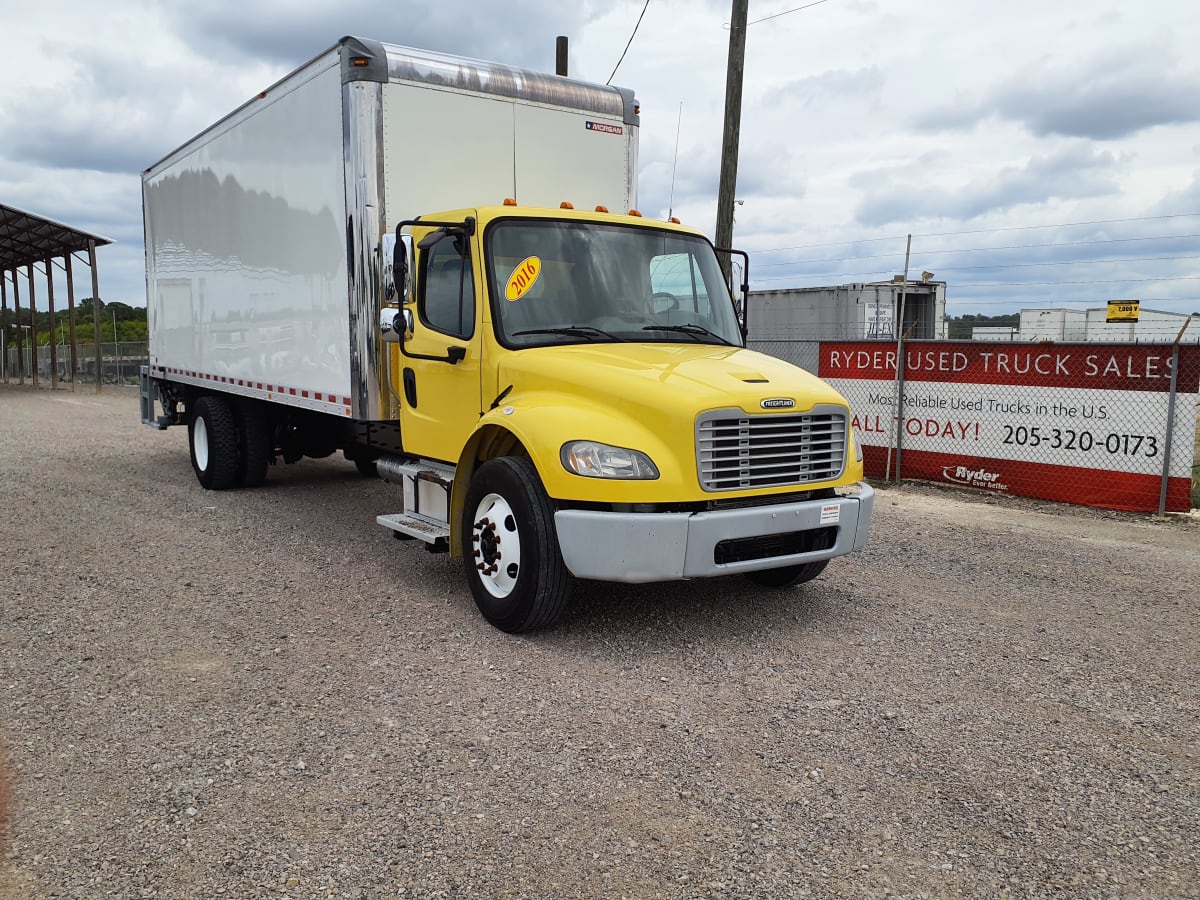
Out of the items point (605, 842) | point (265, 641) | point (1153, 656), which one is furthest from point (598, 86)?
point (605, 842)

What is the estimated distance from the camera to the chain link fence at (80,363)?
34.2 meters

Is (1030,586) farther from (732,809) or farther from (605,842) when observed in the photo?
(605,842)

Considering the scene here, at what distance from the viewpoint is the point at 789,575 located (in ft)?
20.5

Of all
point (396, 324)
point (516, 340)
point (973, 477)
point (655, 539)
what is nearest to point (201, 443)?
point (396, 324)

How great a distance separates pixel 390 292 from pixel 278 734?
3.16 metres

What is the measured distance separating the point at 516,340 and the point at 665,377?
43.3 inches

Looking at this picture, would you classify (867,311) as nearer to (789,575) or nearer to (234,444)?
(234,444)

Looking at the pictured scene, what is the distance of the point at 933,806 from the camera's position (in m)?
3.52

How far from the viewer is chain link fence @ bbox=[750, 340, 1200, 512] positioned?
9094 millimetres

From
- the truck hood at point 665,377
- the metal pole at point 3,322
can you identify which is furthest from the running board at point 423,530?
the metal pole at point 3,322

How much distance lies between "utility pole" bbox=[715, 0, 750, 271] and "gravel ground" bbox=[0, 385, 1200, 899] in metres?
6.74

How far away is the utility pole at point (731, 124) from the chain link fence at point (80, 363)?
2569 centimetres

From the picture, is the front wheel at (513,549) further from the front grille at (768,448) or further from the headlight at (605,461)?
the front grille at (768,448)

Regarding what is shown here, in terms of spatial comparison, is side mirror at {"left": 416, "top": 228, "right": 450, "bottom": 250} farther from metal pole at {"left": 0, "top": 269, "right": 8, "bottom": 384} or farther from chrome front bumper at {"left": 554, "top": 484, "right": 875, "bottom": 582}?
metal pole at {"left": 0, "top": 269, "right": 8, "bottom": 384}
